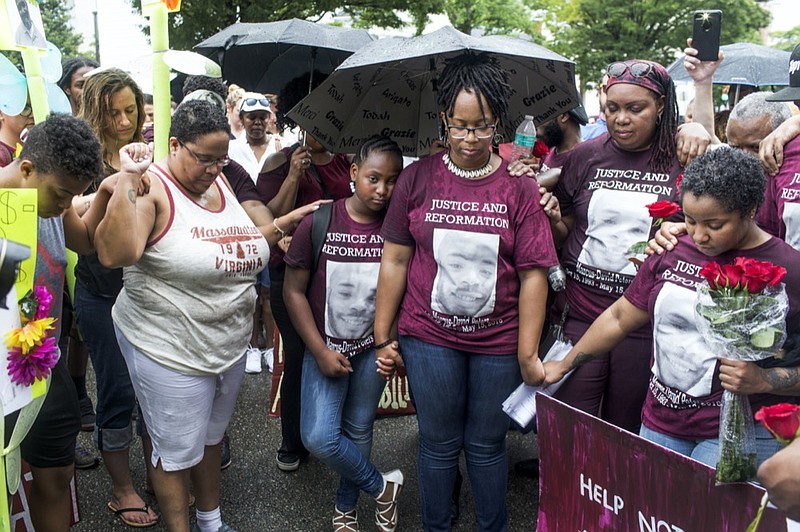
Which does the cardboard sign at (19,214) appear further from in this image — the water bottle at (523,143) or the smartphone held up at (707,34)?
the smartphone held up at (707,34)

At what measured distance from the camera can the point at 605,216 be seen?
128 inches

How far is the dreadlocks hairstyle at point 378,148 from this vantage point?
138 inches

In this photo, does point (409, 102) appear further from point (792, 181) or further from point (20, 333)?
point (20, 333)

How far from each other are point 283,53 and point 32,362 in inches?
106

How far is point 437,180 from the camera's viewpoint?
3227 mm

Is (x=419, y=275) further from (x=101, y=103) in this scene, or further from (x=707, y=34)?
(x=101, y=103)

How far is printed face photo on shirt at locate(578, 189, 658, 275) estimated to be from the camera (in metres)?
3.18

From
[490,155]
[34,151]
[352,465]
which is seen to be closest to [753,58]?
[490,155]

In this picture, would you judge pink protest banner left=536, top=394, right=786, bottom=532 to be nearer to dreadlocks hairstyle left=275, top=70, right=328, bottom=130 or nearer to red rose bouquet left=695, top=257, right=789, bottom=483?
red rose bouquet left=695, top=257, right=789, bottom=483

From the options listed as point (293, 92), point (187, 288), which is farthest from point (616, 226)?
point (293, 92)

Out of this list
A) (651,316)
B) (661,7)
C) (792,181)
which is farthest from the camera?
(661,7)

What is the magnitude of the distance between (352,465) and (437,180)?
53.6 inches

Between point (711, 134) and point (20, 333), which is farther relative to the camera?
point (711, 134)

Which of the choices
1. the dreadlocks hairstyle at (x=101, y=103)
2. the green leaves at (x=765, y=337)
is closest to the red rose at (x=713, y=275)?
the green leaves at (x=765, y=337)
